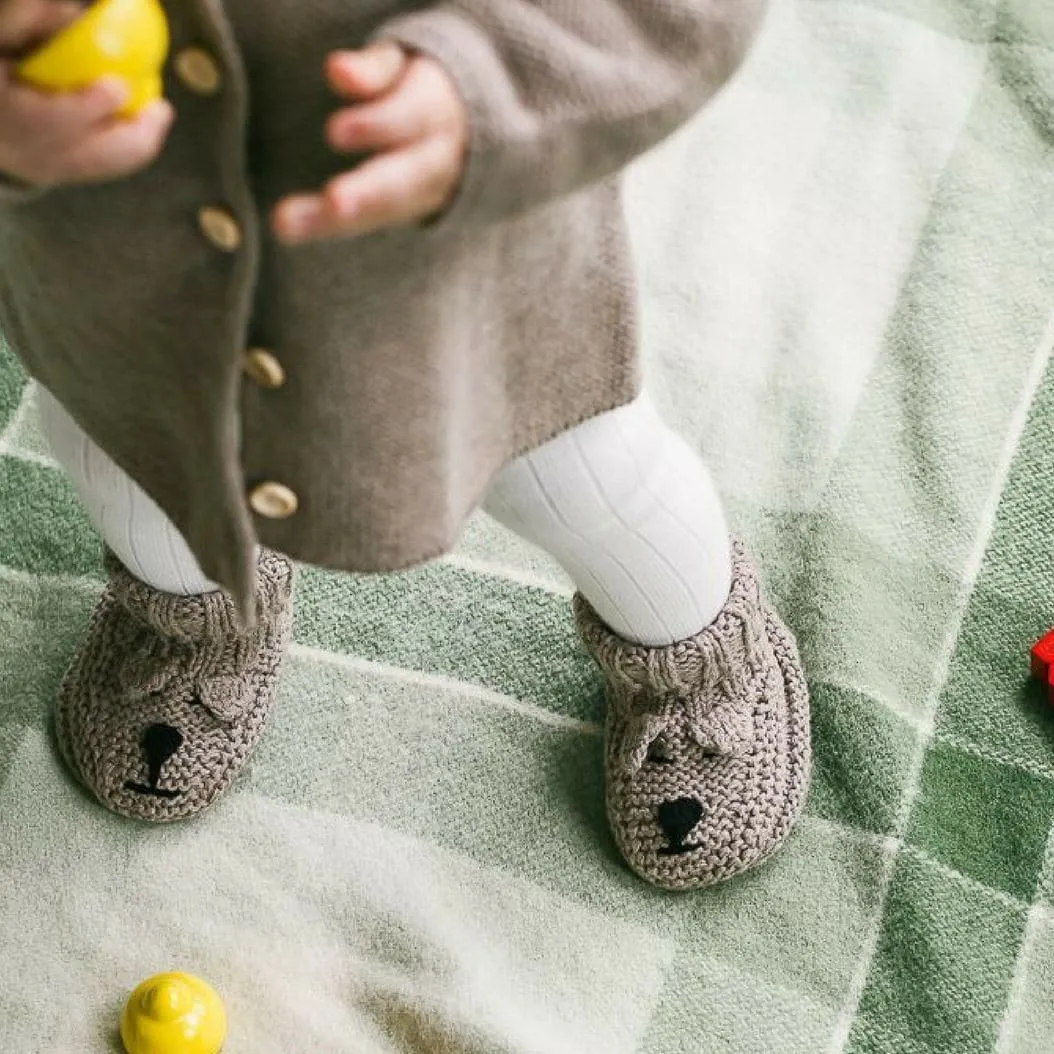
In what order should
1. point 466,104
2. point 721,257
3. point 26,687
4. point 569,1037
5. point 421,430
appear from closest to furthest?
point 466,104, point 421,430, point 569,1037, point 26,687, point 721,257

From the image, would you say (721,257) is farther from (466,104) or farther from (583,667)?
(466,104)

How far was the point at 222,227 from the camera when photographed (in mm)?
505

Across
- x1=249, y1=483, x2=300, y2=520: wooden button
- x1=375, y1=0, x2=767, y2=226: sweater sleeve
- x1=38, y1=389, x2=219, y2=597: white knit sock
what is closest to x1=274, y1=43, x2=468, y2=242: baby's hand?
x1=375, y1=0, x2=767, y2=226: sweater sleeve

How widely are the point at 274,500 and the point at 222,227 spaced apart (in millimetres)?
123

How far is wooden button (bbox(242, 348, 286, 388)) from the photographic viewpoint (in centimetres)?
54

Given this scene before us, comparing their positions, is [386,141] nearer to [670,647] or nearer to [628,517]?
[628,517]

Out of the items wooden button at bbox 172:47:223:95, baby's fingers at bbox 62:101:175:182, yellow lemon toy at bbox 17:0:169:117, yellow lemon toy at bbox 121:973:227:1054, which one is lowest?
yellow lemon toy at bbox 121:973:227:1054

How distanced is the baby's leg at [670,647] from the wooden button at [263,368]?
154mm

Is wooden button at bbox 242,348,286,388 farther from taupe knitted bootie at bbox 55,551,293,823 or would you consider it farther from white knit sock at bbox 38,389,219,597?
taupe knitted bootie at bbox 55,551,293,823

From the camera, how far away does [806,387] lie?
1.04 metres

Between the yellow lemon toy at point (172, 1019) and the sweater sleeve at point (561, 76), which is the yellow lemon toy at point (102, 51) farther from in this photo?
the yellow lemon toy at point (172, 1019)

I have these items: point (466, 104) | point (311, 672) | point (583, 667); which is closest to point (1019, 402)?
point (583, 667)

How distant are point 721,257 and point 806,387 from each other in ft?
0.40

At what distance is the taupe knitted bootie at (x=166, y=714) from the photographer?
0.88 meters
